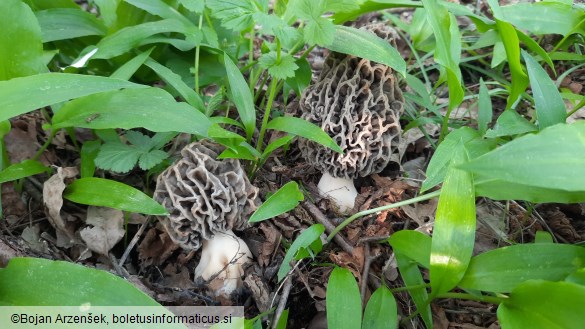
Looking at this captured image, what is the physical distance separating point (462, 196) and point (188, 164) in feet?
4.08

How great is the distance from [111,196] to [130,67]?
31.0 inches

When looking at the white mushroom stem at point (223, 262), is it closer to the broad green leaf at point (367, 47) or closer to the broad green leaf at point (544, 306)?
the broad green leaf at point (367, 47)

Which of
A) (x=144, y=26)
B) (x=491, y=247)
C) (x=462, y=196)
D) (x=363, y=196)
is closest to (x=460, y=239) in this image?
(x=462, y=196)

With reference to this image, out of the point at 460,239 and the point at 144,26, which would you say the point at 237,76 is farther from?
the point at 460,239

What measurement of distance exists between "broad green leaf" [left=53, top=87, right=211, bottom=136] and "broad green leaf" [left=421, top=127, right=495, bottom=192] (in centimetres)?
104

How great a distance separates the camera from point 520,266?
1.82m

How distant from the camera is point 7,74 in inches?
92.7

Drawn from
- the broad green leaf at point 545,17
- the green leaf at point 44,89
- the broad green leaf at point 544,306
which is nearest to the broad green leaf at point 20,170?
the green leaf at point 44,89

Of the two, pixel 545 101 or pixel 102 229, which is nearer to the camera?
pixel 545 101

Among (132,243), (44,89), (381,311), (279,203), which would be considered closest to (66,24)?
(44,89)

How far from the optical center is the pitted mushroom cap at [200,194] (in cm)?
233

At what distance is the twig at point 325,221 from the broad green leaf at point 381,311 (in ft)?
1.13

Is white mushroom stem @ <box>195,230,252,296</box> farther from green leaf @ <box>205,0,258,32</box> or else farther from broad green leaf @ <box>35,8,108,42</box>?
broad green leaf @ <box>35,8,108,42</box>

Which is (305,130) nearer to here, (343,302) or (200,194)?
(200,194)
